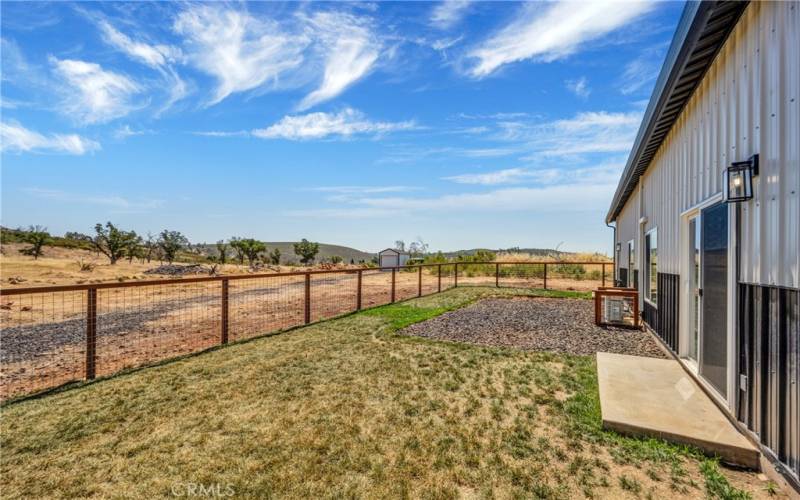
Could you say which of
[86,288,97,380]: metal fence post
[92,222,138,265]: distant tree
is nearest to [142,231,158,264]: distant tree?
[92,222,138,265]: distant tree

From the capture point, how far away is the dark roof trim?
7.73 ft

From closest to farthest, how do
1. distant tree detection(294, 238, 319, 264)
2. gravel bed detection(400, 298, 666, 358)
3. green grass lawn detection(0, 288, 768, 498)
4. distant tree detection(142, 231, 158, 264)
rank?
green grass lawn detection(0, 288, 768, 498) < gravel bed detection(400, 298, 666, 358) < distant tree detection(142, 231, 158, 264) < distant tree detection(294, 238, 319, 264)

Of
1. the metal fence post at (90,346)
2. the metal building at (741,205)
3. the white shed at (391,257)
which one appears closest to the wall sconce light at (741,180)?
the metal building at (741,205)

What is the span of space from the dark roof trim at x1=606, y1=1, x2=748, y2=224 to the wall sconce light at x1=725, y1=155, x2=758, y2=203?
987mm

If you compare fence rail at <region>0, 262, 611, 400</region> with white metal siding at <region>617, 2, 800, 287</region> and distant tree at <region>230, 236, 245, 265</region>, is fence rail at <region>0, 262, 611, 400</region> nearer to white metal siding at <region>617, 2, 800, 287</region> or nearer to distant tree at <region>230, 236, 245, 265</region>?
white metal siding at <region>617, 2, 800, 287</region>

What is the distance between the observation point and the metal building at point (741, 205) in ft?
6.10

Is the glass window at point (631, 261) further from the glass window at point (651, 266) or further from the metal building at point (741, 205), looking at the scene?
the metal building at point (741, 205)

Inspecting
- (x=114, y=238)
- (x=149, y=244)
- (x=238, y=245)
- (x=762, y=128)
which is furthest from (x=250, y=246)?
(x=762, y=128)

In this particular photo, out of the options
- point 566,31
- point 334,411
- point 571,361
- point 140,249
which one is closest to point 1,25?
point 334,411

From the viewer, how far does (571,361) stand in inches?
174

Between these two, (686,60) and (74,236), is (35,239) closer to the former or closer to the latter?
(74,236)

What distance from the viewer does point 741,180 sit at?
226 centimetres

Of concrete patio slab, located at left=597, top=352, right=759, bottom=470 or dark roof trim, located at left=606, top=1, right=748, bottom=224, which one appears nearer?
concrete patio slab, located at left=597, top=352, right=759, bottom=470

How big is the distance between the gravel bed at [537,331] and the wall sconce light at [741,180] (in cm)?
302
